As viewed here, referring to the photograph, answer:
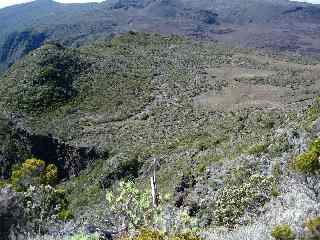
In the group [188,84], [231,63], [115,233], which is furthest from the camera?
[231,63]

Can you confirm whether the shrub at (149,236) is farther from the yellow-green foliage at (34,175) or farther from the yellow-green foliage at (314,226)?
the yellow-green foliage at (34,175)

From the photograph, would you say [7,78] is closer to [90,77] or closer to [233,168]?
[90,77]

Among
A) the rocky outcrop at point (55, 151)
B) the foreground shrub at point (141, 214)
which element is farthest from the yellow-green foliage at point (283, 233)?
the rocky outcrop at point (55, 151)

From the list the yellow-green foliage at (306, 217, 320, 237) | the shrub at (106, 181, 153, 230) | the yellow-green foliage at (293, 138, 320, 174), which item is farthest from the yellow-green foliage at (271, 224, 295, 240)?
the shrub at (106, 181, 153, 230)

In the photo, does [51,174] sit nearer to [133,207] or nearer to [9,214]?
[9,214]

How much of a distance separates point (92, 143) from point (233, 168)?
2685 centimetres

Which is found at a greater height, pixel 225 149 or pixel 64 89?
pixel 225 149

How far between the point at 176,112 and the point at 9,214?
38.6 metres

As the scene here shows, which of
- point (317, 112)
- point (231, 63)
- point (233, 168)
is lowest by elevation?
point (231, 63)

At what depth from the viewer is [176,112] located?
52.4 meters

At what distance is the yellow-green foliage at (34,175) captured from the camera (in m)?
43.6

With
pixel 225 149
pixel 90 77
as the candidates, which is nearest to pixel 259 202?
pixel 225 149

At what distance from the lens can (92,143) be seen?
1927 inches

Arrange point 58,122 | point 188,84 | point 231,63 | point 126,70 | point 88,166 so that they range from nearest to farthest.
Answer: point 88,166 → point 58,122 → point 188,84 → point 126,70 → point 231,63
